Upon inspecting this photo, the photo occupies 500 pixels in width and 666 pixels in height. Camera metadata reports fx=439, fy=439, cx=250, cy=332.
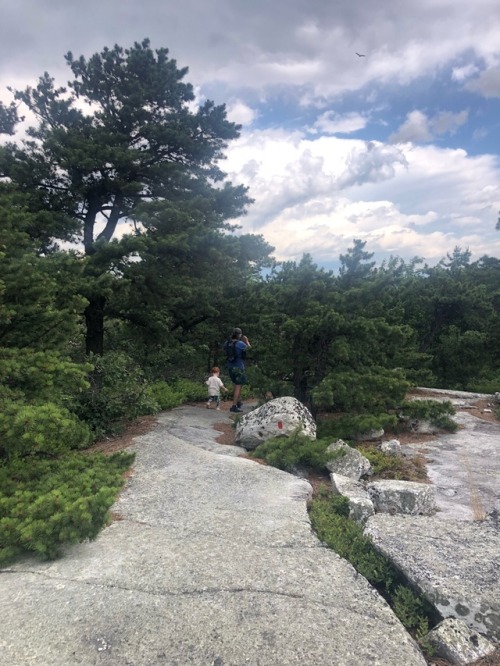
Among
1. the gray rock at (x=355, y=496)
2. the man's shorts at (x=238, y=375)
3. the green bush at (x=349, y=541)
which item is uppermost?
the man's shorts at (x=238, y=375)

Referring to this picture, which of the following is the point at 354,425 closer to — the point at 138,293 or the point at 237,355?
the point at 237,355

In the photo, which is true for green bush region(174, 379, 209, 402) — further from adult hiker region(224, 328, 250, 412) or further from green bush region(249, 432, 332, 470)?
green bush region(249, 432, 332, 470)

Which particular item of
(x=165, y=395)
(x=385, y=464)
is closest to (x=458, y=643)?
(x=385, y=464)

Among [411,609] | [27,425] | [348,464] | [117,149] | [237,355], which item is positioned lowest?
[411,609]

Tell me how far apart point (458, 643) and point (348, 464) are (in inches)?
162

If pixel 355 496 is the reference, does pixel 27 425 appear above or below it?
above

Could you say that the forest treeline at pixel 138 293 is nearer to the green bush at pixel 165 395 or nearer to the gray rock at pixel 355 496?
the green bush at pixel 165 395

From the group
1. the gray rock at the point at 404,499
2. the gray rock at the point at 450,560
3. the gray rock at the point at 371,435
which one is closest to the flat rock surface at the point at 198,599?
the gray rock at the point at 450,560

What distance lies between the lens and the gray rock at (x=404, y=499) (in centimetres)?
636

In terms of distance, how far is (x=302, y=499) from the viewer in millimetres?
6461

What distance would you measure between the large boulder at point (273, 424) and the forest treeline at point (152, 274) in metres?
0.58

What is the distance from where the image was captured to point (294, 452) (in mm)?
8172

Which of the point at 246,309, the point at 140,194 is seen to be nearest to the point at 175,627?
the point at 246,309

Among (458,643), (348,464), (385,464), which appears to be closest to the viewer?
(458,643)
